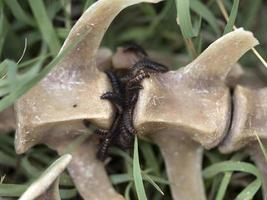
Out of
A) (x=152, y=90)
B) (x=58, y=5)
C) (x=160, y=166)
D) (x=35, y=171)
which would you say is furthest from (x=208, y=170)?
(x=58, y=5)

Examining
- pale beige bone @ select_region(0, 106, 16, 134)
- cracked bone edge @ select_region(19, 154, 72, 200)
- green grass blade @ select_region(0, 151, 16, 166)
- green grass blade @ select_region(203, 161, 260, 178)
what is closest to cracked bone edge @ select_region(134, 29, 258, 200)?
green grass blade @ select_region(203, 161, 260, 178)

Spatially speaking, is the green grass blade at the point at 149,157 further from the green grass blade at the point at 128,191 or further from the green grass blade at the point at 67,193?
the green grass blade at the point at 67,193

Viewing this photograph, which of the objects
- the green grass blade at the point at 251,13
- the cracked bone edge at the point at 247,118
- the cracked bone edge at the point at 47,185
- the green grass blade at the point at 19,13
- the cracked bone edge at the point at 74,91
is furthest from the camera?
the green grass blade at the point at 251,13

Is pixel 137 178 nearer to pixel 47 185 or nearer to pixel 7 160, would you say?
pixel 47 185

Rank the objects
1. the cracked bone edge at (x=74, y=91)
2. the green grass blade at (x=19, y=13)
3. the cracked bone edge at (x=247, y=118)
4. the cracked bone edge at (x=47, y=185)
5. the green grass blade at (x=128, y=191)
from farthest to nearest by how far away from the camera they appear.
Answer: the green grass blade at (x=19, y=13) < the green grass blade at (x=128, y=191) < the cracked bone edge at (x=247, y=118) < the cracked bone edge at (x=74, y=91) < the cracked bone edge at (x=47, y=185)

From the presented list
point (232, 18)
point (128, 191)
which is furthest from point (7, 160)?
point (232, 18)

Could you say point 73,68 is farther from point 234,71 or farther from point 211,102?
point 234,71

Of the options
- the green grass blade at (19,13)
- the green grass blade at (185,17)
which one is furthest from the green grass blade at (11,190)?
the green grass blade at (185,17)
